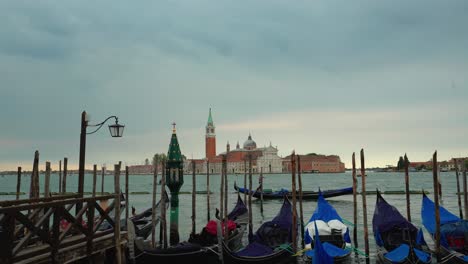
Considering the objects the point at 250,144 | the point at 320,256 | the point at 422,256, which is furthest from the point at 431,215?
the point at 250,144

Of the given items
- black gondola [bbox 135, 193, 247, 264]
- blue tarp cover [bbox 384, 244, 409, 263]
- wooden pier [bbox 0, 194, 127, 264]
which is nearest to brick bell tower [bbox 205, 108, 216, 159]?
black gondola [bbox 135, 193, 247, 264]

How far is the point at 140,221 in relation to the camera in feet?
44.6

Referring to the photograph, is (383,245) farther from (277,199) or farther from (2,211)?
(277,199)

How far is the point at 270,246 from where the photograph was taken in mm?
10328

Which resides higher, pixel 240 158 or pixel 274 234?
pixel 240 158

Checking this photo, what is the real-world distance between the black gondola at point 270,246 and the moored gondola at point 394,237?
220cm

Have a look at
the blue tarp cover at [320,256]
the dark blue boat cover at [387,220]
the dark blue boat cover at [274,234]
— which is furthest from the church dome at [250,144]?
the blue tarp cover at [320,256]

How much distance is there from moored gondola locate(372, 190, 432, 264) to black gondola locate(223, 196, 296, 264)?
2198 millimetres

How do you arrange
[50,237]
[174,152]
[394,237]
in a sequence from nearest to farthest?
1. [50,237]
2. [394,237]
3. [174,152]

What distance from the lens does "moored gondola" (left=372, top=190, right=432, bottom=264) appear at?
842 centimetres

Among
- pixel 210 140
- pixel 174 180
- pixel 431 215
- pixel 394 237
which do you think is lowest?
pixel 394 237

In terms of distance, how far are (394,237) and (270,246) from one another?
310 centimetres

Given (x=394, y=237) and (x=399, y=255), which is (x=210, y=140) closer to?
(x=394, y=237)

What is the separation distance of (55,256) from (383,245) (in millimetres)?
7470
